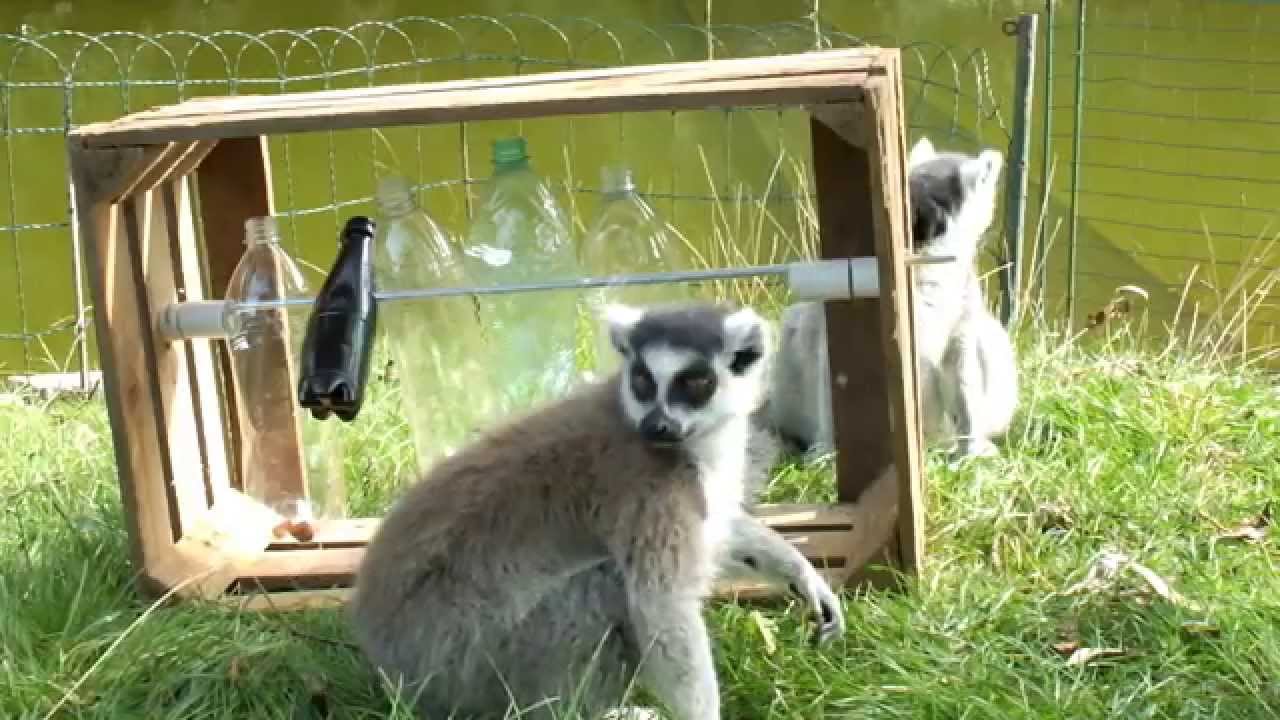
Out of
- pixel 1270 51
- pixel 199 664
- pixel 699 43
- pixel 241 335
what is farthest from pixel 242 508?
pixel 1270 51

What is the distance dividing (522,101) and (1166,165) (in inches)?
370

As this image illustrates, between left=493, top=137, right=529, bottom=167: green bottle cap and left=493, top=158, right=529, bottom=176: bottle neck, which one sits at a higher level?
left=493, top=137, right=529, bottom=167: green bottle cap

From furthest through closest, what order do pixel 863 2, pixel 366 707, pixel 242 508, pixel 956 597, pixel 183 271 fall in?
pixel 863 2 < pixel 242 508 < pixel 183 271 < pixel 956 597 < pixel 366 707

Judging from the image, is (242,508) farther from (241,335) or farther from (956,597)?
(956,597)

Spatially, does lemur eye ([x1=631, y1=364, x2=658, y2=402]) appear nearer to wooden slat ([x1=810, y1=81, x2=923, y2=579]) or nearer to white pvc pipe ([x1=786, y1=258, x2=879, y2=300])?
white pvc pipe ([x1=786, y1=258, x2=879, y2=300])

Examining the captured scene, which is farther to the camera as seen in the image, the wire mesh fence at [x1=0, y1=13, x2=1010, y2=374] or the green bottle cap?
the wire mesh fence at [x1=0, y1=13, x2=1010, y2=374]

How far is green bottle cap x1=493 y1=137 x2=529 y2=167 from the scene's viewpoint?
3.64 metres

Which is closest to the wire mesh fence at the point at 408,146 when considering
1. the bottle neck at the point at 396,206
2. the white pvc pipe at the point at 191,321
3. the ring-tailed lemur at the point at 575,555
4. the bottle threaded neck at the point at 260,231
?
the bottle neck at the point at 396,206

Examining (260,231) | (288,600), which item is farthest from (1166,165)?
(288,600)

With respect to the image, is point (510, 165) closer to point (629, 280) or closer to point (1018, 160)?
point (629, 280)

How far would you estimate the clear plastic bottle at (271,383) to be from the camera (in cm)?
366

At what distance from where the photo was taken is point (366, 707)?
2.87 m

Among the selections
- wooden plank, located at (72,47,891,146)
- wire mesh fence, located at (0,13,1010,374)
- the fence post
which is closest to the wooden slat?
wooden plank, located at (72,47,891,146)

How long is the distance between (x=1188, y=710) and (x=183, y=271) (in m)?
2.62
